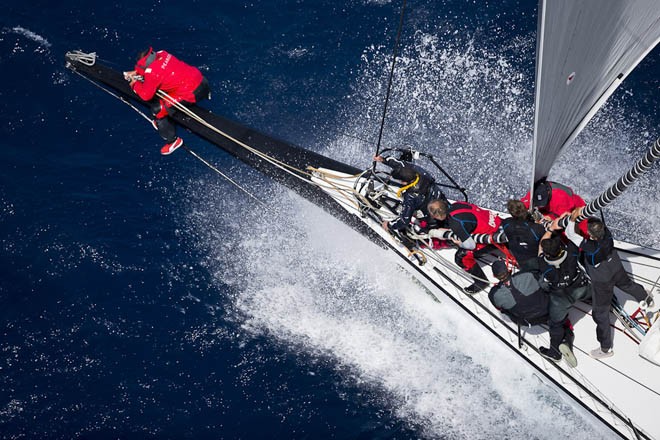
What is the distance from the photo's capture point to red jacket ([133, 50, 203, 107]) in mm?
7930

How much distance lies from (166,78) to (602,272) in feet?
19.0

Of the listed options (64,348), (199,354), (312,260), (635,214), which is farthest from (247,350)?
(635,214)

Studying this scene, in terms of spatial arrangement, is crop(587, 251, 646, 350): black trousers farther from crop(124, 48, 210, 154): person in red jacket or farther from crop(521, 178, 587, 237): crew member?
crop(124, 48, 210, 154): person in red jacket

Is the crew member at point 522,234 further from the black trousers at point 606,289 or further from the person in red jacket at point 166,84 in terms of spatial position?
the person in red jacket at point 166,84

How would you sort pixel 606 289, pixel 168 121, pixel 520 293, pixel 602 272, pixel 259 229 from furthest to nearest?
pixel 259 229, pixel 168 121, pixel 520 293, pixel 606 289, pixel 602 272

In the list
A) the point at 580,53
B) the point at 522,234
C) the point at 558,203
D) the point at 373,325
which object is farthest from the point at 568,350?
the point at 580,53

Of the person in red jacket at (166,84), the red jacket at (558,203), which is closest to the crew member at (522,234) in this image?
the red jacket at (558,203)

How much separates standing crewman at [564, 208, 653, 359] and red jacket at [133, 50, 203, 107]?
16.9 feet

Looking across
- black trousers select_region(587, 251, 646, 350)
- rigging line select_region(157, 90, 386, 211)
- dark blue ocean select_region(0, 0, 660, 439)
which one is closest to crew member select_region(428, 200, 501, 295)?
dark blue ocean select_region(0, 0, 660, 439)

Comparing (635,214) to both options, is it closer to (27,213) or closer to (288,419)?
(288,419)

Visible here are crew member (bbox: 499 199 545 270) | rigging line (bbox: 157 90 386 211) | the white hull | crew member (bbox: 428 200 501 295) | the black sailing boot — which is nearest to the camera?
crew member (bbox: 499 199 545 270)

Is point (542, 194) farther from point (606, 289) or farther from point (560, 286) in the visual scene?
point (606, 289)

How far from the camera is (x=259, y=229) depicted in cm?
934

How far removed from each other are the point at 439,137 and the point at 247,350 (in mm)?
4470
